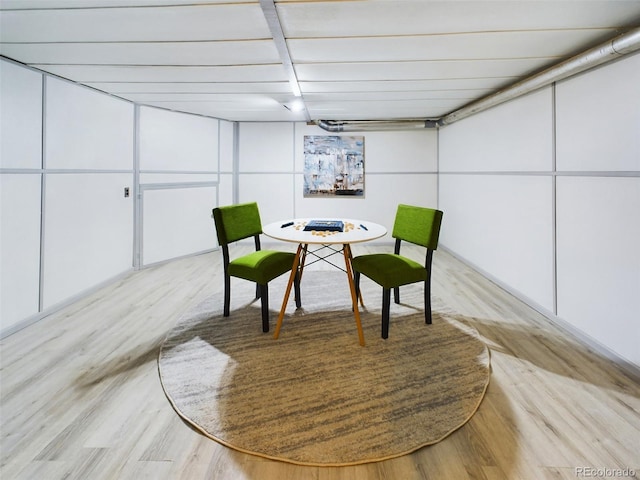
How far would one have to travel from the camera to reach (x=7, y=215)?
2.66 m

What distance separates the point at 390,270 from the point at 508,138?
7.71 feet

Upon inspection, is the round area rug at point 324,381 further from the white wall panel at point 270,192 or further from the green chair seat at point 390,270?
the white wall panel at point 270,192

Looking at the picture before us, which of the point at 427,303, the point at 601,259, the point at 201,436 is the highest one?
the point at 601,259

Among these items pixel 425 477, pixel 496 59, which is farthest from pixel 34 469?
pixel 496 59

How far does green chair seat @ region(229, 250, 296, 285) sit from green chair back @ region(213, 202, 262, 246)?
26 centimetres

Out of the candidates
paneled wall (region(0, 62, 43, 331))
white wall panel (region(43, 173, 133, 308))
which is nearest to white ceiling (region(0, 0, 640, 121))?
paneled wall (region(0, 62, 43, 331))

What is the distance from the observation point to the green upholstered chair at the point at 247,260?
2678 millimetres

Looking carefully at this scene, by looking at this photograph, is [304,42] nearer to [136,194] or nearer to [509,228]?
[509,228]

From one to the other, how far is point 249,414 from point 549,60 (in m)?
3.56

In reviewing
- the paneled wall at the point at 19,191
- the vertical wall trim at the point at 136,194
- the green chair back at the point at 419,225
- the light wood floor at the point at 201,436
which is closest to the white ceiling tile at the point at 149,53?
the paneled wall at the point at 19,191

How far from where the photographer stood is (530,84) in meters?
3.02

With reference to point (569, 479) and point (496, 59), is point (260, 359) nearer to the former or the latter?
point (569, 479)

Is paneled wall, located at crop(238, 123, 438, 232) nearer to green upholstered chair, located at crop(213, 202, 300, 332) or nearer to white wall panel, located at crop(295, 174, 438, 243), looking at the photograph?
white wall panel, located at crop(295, 174, 438, 243)

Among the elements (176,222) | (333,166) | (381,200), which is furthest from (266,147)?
(381,200)
